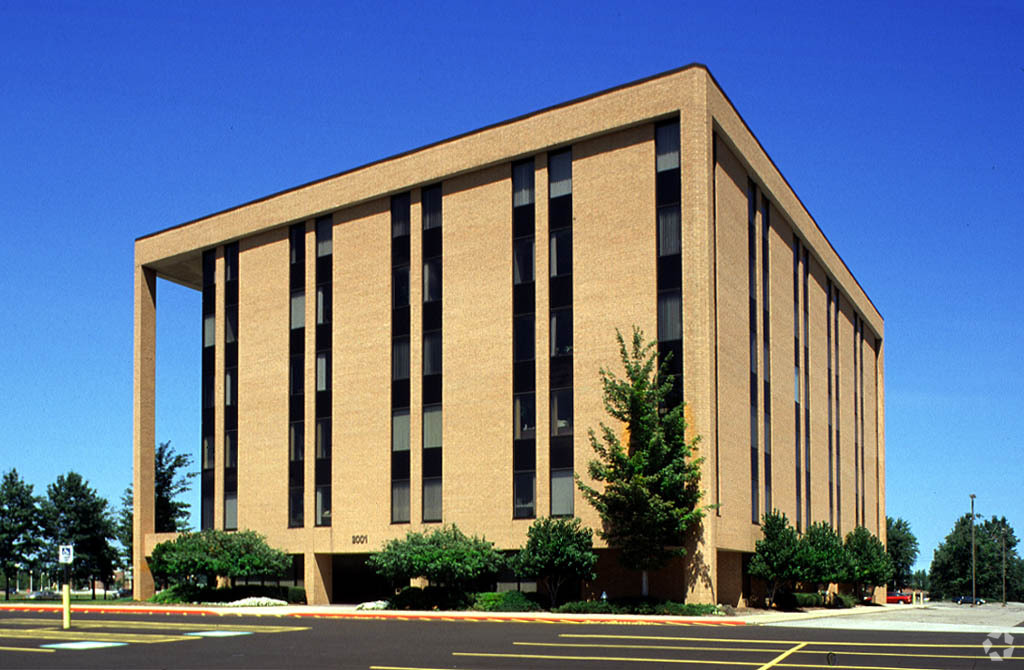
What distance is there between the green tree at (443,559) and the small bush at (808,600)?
16.0 m

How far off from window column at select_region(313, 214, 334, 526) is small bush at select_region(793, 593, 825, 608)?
923 inches

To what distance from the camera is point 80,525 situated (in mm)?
87812

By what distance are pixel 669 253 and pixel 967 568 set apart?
108 m

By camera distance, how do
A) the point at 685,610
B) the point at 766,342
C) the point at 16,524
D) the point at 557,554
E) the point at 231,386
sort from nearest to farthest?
1. the point at 685,610
2. the point at 557,554
3. the point at 766,342
4. the point at 231,386
5. the point at 16,524

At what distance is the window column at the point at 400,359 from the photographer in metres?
49.9

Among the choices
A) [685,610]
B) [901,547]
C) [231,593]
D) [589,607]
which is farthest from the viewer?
[901,547]

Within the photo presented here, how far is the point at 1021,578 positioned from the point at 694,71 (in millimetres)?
127182

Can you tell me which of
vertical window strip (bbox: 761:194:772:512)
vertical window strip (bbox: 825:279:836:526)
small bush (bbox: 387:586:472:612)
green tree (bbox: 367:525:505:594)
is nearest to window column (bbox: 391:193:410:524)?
green tree (bbox: 367:525:505:594)

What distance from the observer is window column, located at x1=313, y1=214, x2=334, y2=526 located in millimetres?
52875

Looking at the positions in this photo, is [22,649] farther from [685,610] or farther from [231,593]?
[231,593]

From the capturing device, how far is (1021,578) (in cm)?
14425

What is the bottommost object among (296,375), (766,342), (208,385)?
(208,385)

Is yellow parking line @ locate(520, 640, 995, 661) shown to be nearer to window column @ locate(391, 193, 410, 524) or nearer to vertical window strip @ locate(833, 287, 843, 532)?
window column @ locate(391, 193, 410, 524)

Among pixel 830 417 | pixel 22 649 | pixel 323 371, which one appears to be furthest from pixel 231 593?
pixel 830 417
